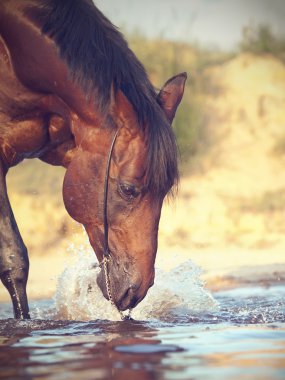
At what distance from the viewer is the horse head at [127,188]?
452 cm

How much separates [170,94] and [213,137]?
8545 mm

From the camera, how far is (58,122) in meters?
5.08

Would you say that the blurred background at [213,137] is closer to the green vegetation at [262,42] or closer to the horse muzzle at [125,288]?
the green vegetation at [262,42]

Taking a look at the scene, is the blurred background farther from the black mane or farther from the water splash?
the black mane

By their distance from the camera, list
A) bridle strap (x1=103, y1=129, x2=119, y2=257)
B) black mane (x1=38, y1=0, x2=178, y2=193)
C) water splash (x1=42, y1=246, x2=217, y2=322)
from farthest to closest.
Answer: water splash (x1=42, y1=246, x2=217, y2=322) → bridle strap (x1=103, y1=129, x2=119, y2=257) → black mane (x1=38, y1=0, x2=178, y2=193)

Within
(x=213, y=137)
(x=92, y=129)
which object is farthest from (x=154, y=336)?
(x=213, y=137)

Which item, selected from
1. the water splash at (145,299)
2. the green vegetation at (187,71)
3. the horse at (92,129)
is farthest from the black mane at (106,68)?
the green vegetation at (187,71)

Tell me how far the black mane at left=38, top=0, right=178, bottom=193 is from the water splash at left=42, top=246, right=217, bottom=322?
3.04ft

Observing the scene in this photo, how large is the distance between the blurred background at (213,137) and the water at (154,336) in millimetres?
2446

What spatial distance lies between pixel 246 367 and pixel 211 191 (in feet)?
27.6

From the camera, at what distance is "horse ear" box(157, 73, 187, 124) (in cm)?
480

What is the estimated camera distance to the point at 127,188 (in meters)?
4.58

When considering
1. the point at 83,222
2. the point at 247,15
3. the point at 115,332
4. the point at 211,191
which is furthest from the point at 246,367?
the point at 247,15

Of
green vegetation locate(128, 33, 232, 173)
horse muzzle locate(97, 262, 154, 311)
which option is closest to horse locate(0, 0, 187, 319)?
horse muzzle locate(97, 262, 154, 311)
